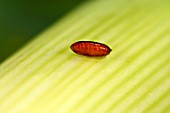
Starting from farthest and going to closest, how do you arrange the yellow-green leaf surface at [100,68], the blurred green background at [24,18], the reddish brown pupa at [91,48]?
the blurred green background at [24,18] → the reddish brown pupa at [91,48] → the yellow-green leaf surface at [100,68]

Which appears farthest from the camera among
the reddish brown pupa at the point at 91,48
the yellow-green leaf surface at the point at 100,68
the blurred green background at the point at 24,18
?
the blurred green background at the point at 24,18

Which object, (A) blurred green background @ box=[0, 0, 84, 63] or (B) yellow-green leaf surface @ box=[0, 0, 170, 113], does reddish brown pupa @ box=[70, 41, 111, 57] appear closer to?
(B) yellow-green leaf surface @ box=[0, 0, 170, 113]

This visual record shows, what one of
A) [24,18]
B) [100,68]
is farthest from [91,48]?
[24,18]

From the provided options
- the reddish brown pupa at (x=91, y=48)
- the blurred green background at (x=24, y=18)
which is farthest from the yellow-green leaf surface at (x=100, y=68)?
the blurred green background at (x=24, y=18)

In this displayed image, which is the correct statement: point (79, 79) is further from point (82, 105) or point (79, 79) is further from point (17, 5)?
point (17, 5)

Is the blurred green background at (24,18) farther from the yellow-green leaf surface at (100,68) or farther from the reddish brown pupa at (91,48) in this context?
the reddish brown pupa at (91,48)

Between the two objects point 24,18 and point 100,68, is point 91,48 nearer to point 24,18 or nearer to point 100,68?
point 100,68

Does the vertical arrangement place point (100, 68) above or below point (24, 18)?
below
